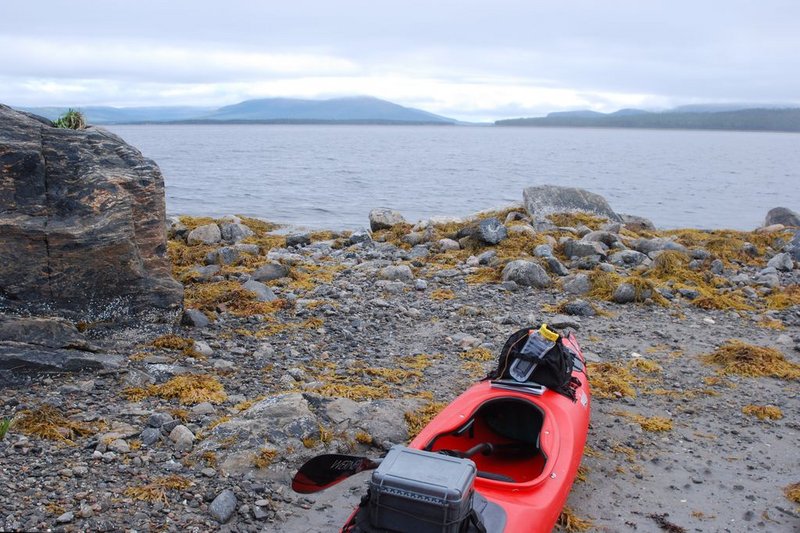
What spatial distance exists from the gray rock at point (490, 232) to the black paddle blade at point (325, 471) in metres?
9.58

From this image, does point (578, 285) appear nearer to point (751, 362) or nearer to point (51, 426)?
point (751, 362)

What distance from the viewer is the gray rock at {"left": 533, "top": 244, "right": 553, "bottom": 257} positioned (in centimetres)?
1255

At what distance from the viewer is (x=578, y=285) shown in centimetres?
1095

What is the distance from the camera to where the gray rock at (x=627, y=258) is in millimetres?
12836

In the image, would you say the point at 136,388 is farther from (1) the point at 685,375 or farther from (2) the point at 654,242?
(2) the point at 654,242

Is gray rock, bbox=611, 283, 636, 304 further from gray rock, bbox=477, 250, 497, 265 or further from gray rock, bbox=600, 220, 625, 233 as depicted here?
gray rock, bbox=600, 220, 625, 233

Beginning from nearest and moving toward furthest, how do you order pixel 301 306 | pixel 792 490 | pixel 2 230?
pixel 792 490 < pixel 2 230 < pixel 301 306

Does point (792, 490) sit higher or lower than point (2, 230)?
lower

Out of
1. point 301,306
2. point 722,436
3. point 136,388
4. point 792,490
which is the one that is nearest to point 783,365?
point 722,436

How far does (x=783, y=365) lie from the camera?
811 cm

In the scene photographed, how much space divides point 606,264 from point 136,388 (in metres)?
8.41

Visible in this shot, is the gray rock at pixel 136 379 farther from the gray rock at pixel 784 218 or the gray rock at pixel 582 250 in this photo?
the gray rock at pixel 784 218

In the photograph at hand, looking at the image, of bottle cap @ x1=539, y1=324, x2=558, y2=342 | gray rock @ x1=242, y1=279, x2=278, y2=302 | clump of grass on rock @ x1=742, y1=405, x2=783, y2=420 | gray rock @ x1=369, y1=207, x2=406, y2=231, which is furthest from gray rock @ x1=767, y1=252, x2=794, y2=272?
gray rock @ x1=242, y1=279, x2=278, y2=302

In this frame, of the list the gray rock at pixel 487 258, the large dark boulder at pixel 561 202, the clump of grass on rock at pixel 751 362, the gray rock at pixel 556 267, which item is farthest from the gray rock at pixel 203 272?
the large dark boulder at pixel 561 202
